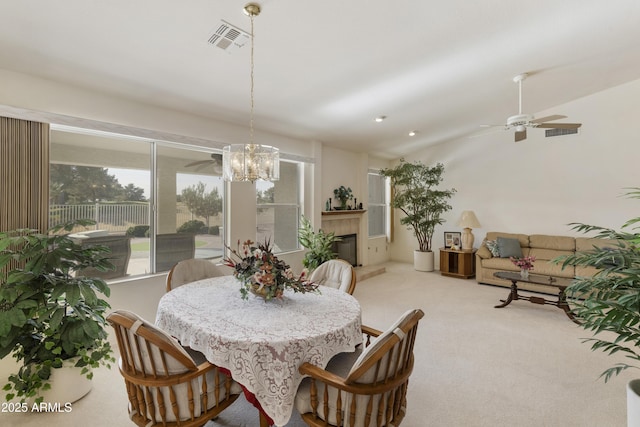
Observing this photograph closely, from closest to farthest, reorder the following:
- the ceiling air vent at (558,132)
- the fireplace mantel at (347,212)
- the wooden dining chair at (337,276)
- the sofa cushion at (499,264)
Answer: the wooden dining chair at (337,276) < the sofa cushion at (499,264) < the ceiling air vent at (558,132) < the fireplace mantel at (347,212)

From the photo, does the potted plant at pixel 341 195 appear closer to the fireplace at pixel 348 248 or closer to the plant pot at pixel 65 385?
the fireplace at pixel 348 248

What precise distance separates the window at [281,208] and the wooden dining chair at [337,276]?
209 centimetres

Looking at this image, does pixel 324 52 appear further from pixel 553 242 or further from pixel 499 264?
pixel 553 242

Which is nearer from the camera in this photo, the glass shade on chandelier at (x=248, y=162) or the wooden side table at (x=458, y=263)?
the glass shade on chandelier at (x=248, y=162)

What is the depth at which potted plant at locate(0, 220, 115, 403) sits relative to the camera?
6.47ft

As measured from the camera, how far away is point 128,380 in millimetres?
1533

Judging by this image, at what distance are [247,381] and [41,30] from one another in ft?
8.83

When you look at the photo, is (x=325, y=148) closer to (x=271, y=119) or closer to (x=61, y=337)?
(x=271, y=119)

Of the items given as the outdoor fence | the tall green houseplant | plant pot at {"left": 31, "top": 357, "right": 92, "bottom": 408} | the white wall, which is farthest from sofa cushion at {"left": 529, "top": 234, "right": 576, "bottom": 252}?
plant pot at {"left": 31, "top": 357, "right": 92, "bottom": 408}

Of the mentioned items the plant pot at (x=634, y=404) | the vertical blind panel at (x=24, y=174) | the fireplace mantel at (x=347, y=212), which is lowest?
the plant pot at (x=634, y=404)

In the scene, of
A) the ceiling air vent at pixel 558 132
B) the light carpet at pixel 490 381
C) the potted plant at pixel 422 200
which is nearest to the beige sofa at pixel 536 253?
the light carpet at pixel 490 381

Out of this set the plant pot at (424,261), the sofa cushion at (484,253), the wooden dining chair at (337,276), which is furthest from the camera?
the plant pot at (424,261)

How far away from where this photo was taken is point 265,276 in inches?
79.0

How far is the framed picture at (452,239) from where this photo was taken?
6.49 m
